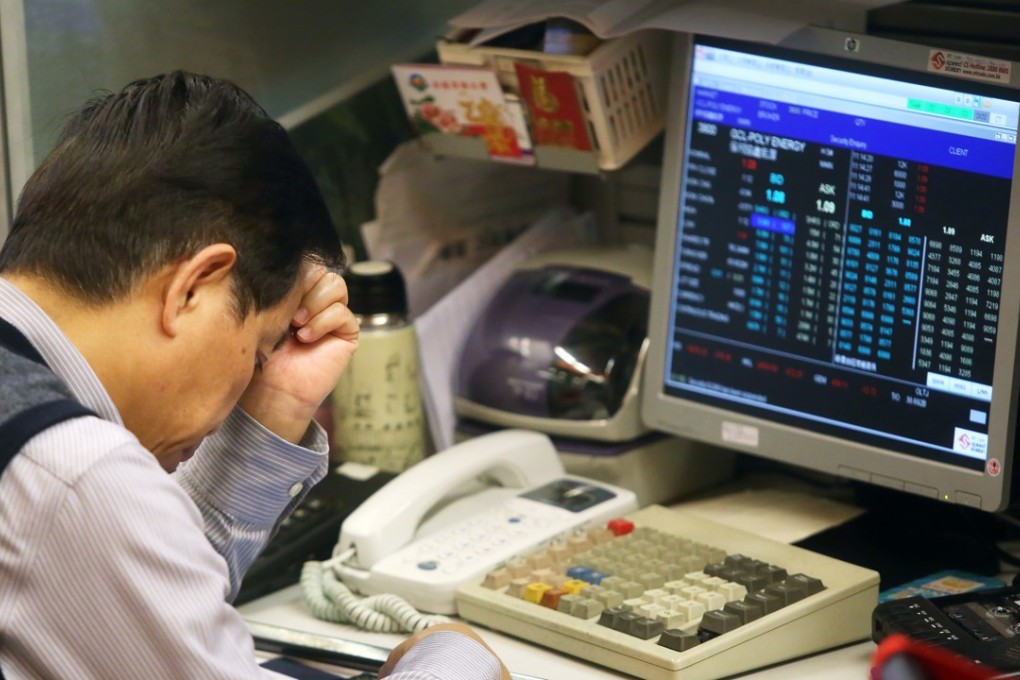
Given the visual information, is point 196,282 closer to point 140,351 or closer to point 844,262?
point 140,351

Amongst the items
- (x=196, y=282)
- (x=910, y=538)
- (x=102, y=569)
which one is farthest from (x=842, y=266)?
(x=102, y=569)

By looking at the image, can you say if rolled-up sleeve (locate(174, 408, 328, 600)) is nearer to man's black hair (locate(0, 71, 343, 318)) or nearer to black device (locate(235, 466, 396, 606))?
black device (locate(235, 466, 396, 606))

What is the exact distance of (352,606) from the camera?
51.1 inches

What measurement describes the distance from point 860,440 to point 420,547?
426 millimetres

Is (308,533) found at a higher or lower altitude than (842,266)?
lower

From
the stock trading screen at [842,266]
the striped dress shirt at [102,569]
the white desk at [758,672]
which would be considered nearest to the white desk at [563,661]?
the white desk at [758,672]

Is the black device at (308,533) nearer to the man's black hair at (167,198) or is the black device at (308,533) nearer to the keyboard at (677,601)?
the keyboard at (677,601)

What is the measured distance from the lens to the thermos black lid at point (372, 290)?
1551mm

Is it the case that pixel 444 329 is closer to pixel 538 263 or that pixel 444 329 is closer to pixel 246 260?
pixel 538 263

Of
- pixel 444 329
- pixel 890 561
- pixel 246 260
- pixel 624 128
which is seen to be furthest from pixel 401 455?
pixel 246 260

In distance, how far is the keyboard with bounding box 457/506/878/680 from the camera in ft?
3.80

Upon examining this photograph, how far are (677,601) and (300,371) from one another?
0.37m

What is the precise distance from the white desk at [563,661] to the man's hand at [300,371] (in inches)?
7.6

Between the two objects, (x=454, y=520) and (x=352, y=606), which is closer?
(x=352, y=606)
